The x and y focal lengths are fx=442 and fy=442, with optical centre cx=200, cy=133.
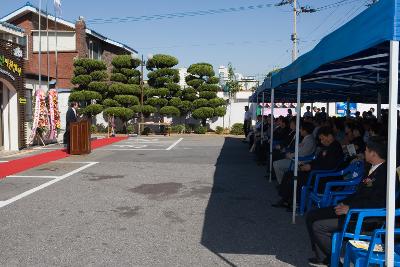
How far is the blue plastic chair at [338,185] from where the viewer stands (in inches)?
220

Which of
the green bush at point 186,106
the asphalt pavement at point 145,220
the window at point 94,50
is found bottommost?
the asphalt pavement at point 145,220

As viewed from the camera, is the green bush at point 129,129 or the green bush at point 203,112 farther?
the green bush at point 203,112

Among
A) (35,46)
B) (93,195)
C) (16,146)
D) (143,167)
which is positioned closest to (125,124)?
(35,46)

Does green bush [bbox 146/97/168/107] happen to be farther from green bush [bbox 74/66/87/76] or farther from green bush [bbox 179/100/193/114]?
green bush [bbox 74/66/87/76]

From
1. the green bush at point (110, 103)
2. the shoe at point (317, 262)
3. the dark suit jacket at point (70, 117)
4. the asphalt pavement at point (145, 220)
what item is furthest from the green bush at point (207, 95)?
the shoe at point (317, 262)

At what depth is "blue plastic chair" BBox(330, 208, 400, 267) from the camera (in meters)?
3.87

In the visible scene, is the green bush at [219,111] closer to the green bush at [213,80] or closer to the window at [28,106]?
the green bush at [213,80]

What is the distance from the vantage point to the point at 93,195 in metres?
8.44

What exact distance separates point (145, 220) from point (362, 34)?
14.3 feet

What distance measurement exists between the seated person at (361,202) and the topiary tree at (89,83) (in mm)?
23004

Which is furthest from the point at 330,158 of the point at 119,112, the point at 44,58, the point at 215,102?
the point at 44,58

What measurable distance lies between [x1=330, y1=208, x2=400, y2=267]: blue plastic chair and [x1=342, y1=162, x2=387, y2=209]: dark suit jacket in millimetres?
139

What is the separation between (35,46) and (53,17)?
233cm

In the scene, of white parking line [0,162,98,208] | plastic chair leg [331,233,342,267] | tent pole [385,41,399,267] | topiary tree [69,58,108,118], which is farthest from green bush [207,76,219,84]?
tent pole [385,41,399,267]
